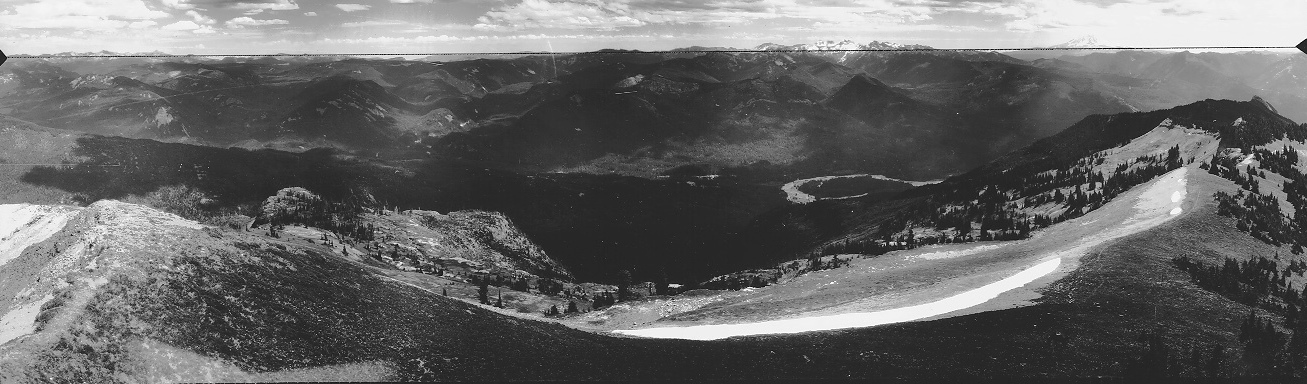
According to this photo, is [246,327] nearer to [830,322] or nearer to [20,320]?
[20,320]

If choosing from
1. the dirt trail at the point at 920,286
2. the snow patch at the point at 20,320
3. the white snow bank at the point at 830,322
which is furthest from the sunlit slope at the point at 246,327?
the dirt trail at the point at 920,286

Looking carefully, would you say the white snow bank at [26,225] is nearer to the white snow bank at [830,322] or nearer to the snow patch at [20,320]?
the snow patch at [20,320]

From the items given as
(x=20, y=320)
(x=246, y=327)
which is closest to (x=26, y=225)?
(x=20, y=320)

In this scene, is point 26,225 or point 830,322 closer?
point 26,225

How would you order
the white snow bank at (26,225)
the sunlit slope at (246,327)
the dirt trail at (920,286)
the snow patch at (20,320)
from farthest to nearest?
1. the dirt trail at (920,286)
2. the white snow bank at (26,225)
3. the sunlit slope at (246,327)
4. the snow patch at (20,320)

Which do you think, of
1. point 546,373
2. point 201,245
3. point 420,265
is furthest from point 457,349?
point 420,265

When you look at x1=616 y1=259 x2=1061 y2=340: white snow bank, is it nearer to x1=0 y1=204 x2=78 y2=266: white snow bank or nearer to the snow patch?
the snow patch

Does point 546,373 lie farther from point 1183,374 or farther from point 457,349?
point 1183,374

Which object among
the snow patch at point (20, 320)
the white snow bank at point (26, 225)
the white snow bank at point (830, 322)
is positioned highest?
the white snow bank at point (26, 225)

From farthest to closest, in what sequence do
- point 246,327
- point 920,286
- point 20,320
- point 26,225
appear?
point 920,286 → point 26,225 → point 246,327 → point 20,320
